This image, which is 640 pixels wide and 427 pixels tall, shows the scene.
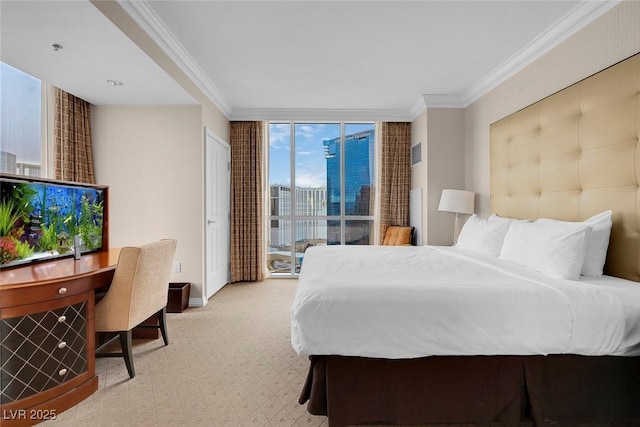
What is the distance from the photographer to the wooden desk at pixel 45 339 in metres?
1.63

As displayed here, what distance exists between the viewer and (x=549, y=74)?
2.62m

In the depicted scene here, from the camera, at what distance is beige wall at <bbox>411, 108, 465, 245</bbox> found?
411 cm

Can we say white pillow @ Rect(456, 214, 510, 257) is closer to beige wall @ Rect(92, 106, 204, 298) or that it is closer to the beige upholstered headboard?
the beige upholstered headboard

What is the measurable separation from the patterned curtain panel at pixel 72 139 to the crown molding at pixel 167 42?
4.14ft

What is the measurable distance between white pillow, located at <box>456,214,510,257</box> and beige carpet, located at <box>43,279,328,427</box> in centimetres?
181

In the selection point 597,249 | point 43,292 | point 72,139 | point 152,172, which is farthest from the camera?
point 152,172

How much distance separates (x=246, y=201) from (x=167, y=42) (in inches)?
100

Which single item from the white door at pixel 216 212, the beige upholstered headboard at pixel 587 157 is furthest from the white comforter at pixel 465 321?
the white door at pixel 216 212

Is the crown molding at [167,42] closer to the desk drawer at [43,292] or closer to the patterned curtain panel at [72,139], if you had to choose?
the patterned curtain panel at [72,139]

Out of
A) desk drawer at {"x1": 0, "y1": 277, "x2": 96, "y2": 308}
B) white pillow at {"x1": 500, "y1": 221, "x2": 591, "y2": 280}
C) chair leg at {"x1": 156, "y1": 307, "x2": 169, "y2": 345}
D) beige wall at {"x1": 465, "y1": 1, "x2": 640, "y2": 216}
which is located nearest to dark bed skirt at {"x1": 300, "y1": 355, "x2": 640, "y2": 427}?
white pillow at {"x1": 500, "y1": 221, "x2": 591, "y2": 280}

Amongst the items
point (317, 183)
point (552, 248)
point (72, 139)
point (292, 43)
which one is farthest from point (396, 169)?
point (72, 139)

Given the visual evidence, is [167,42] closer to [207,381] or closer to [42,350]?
[42,350]

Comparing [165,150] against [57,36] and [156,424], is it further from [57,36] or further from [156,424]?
[156,424]

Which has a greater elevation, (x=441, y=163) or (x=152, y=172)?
(x=441, y=163)
